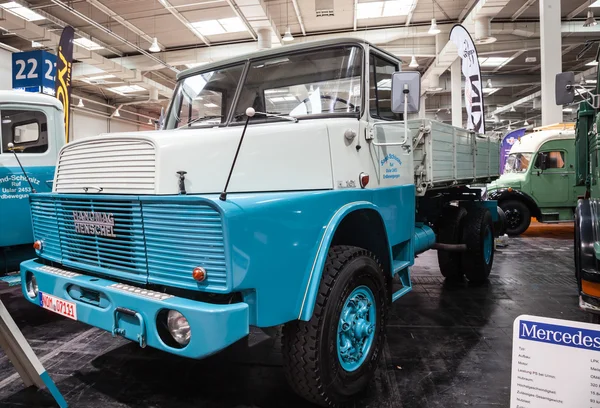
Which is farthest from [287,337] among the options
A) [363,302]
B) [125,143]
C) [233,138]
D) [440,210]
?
[440,210]

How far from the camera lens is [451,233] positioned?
16.8ft

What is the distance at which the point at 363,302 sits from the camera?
8.93ft

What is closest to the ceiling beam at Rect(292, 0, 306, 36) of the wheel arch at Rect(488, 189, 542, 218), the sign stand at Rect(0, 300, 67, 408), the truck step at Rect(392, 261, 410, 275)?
the wheel arch at Rect(488, 189, 542, 218)

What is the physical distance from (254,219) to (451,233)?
3744 mm

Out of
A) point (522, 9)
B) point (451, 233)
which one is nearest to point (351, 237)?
point (451, 233)

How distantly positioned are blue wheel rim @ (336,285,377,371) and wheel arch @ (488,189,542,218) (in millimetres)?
8642

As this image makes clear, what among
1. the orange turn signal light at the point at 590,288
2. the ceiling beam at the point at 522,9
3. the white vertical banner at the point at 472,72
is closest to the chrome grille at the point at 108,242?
the orange turn signal light at the point at 590,288

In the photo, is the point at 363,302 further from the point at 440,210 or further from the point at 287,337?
the point at 440,210

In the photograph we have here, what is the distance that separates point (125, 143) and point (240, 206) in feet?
2.87

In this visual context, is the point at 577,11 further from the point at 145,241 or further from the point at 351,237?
the point at 145,241

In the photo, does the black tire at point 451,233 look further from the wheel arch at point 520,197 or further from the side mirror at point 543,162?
the side mirror at point 543,162

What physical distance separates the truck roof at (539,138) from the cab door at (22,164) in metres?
10.1

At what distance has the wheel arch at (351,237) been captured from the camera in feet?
7.28

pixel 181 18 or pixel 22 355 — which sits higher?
pixel 181 18
